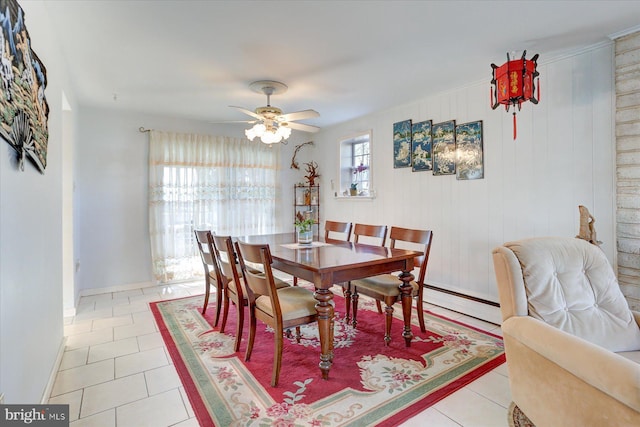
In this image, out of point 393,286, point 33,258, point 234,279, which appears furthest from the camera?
point 393,286

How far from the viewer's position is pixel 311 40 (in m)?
2.31

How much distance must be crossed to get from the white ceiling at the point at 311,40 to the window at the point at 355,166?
4.60 feet

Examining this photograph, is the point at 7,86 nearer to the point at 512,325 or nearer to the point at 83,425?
the point at 83,425

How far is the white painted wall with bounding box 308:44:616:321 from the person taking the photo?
243 centimetres

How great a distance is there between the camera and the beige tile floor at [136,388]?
168 cm

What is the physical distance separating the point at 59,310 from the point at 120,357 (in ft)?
1.94

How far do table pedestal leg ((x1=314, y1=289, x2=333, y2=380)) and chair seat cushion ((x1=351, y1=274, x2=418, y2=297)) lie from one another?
656 millimetres

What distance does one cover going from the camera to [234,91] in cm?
336

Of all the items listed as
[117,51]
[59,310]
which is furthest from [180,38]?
[59,310]

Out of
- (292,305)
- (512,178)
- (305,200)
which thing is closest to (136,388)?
(292,305)

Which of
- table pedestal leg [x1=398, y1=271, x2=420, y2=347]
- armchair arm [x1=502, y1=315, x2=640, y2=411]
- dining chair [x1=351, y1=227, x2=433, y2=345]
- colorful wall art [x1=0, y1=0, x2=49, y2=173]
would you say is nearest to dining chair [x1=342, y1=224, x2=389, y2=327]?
dining chair [x1=351, y1=227, x2=433, y2=345]

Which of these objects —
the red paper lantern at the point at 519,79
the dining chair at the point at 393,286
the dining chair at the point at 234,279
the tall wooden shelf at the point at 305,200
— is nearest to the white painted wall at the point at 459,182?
the tall wooden shelf at the point at 305,200

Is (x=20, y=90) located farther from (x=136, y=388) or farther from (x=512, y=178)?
(x=512, y=178)

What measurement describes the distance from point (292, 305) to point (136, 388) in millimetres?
1108
